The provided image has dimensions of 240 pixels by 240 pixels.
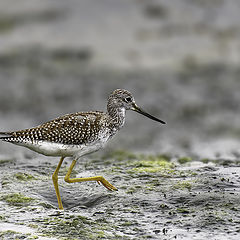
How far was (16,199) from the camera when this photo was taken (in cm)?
761

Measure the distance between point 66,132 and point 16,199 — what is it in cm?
120

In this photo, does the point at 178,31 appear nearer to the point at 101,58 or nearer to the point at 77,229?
the point at 101,58

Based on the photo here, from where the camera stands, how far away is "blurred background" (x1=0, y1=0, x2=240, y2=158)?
534 inches

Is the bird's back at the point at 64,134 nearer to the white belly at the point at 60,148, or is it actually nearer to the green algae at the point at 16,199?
the white belly at the point at 60,148

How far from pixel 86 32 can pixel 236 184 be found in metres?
9.57

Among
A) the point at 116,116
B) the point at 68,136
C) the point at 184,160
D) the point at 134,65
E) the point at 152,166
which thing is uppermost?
the point at 134,65

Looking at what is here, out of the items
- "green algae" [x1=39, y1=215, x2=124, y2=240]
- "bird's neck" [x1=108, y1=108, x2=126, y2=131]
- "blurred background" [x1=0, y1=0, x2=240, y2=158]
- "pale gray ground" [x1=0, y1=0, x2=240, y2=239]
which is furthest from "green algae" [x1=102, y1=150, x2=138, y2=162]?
"green algae" [x1=39, y1=215, x2=124, y2=240]

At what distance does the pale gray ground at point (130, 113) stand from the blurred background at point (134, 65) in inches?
1.3

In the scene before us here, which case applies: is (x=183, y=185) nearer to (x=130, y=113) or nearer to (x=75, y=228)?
(x=75, y=228)

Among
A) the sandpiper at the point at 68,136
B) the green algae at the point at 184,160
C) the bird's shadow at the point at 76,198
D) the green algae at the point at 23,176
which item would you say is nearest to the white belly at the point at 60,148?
the sandpiper at the point at 68,136

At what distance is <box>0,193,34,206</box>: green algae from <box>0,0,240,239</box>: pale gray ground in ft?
0.05

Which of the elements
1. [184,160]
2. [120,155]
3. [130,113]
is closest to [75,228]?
[184,160]

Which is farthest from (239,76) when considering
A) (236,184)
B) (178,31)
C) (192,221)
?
(192,221)

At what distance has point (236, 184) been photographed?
8086 mm
